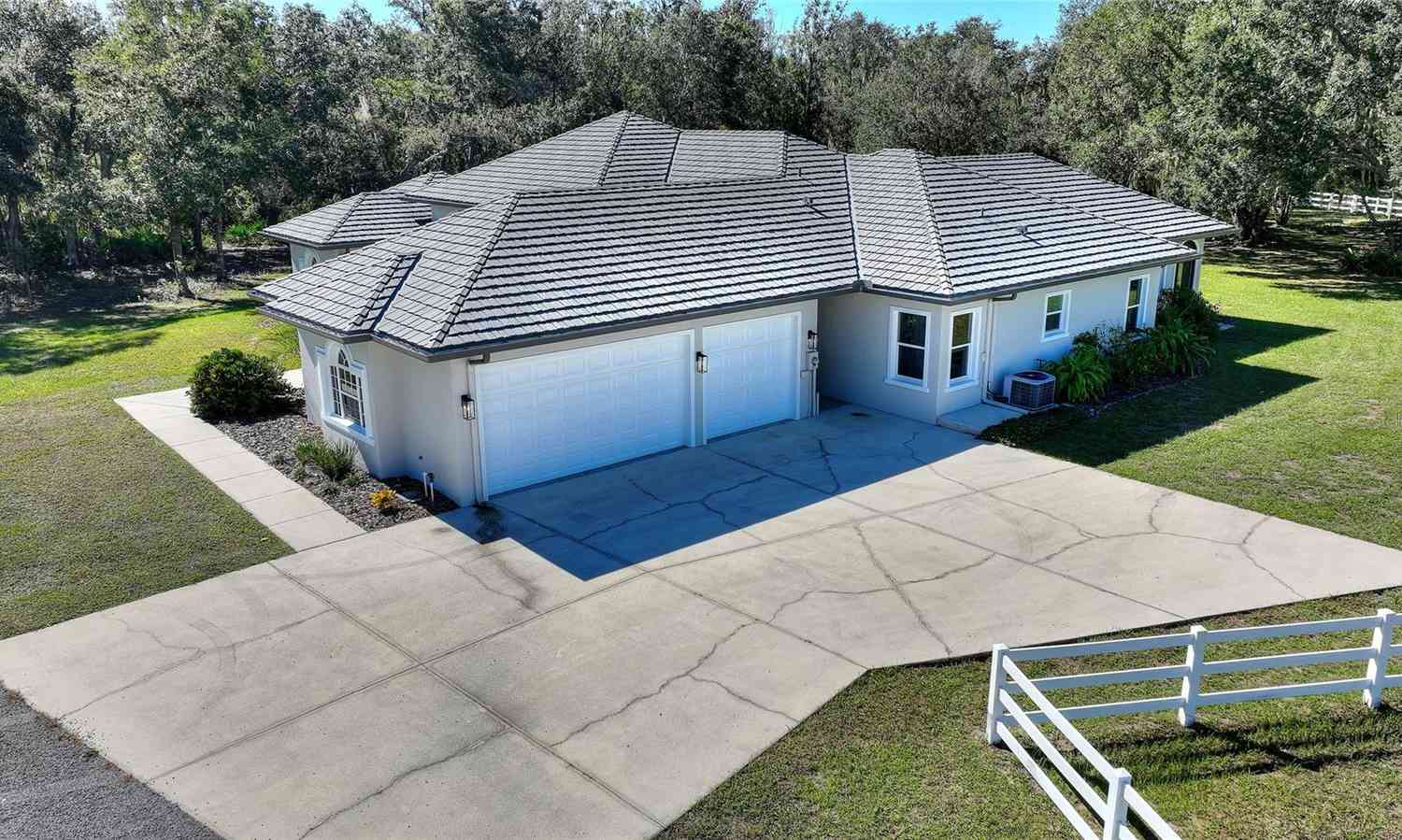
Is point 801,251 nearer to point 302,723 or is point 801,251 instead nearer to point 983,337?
point 983,337

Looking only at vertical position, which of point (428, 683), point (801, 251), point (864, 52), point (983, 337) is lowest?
point (428, 683)

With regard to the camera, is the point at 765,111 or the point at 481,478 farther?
the point at 765,111

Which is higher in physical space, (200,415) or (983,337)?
(983,337)

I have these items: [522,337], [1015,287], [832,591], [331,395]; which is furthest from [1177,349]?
[331,395]

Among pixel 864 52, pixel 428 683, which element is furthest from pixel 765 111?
pixel 428 683

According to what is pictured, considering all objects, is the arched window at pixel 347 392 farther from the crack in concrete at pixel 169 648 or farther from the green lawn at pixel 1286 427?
the green lawn at pixel 1286 427

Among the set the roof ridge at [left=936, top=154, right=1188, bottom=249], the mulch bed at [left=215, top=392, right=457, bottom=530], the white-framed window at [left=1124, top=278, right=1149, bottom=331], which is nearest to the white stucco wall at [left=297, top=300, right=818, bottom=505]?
the mulch bed at [left=215, top=392, right=457, bottom=530]

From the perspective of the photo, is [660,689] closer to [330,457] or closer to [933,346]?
[330,457]

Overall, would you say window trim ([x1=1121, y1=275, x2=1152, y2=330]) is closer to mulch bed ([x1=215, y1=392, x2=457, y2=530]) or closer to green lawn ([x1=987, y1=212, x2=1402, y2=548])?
green lawn ([x1=987, y1=212, x2=1402, y2=548])
